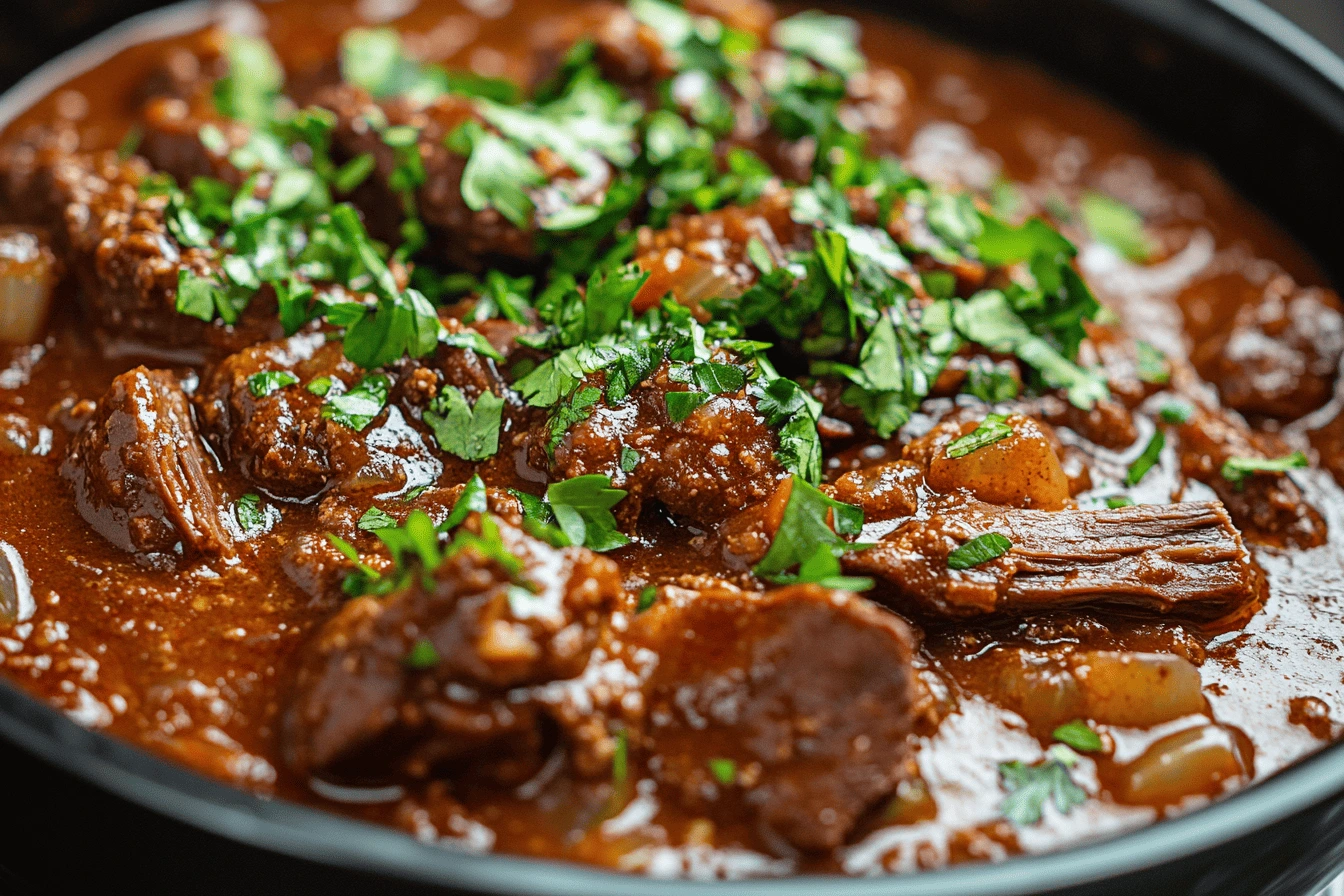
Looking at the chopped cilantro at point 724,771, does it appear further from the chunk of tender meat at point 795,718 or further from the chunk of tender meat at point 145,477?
the chunk of tender meat at point 145,477

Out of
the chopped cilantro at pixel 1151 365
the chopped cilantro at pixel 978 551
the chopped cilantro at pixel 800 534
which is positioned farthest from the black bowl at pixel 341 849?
the chopped cilantro at pixel 1151 365

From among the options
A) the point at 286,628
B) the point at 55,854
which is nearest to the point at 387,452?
the point at 286,628

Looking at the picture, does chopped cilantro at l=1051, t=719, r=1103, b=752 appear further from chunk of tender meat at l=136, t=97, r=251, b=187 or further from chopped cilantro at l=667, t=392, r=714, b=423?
chunk of tender meat at l=136, t=97, r=251, b=187

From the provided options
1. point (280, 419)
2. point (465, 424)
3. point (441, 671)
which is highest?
point (441, 671)

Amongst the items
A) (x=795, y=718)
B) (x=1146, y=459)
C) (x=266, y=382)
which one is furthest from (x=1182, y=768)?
(x=266, y=382)

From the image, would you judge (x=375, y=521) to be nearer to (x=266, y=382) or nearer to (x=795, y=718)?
(x=266, y=382)

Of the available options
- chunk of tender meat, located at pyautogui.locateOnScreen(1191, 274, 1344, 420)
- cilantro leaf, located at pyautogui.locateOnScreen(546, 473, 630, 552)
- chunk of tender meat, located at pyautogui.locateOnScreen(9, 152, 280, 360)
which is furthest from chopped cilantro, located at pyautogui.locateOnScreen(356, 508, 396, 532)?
chunk of tender meat, located at pyautogui.locateOnScreen(1191, 274, 1344, 420)
